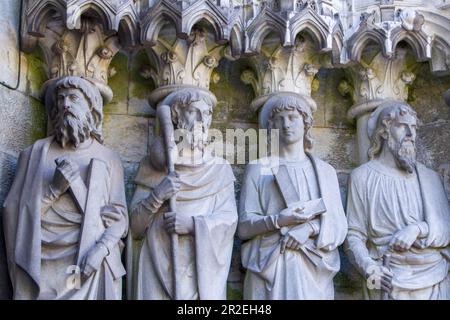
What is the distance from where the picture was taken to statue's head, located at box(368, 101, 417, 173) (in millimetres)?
8172

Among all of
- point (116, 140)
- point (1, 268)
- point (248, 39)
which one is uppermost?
point (248, 39)

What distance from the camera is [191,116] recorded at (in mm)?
7957

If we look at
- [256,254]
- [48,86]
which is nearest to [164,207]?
[256,254]

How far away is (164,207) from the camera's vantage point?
770 cm

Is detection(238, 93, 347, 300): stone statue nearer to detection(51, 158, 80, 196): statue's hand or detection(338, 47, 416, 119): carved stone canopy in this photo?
detection(338, 47, 416, 119): carved stone canopy

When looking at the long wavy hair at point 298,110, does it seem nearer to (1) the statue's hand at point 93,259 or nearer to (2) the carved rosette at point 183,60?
(2) the carved rosette at point 183,60

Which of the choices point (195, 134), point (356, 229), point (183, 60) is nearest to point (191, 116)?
point (195, 134)

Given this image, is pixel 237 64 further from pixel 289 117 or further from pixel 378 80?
pixel 378 80

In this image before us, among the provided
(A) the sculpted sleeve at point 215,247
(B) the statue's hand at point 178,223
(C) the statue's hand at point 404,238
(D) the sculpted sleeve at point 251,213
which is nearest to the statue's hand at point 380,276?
(C) the statue's hand at point 404,238

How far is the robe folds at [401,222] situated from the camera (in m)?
7.86

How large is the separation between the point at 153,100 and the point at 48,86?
2.29 feet

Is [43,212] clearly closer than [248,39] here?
Yes

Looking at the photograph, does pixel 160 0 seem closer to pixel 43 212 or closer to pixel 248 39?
pixel 248 39

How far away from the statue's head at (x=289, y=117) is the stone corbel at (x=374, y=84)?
0.45 meters
